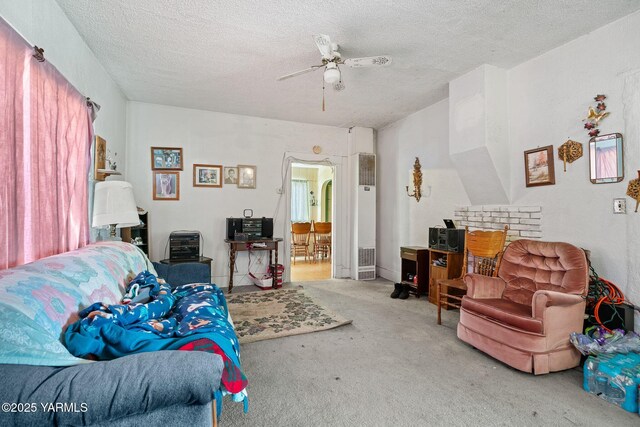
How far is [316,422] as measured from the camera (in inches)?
65.8

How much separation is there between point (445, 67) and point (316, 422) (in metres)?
3.39

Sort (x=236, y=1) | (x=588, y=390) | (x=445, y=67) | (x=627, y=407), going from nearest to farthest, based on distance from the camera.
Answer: (x=627, y=407) → (x=588, y=390) → (x=236, y=1) → (x=445, y=67)

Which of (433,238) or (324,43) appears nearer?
(324,43)

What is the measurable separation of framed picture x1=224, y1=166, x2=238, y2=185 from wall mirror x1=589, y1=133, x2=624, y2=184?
4.29 meters

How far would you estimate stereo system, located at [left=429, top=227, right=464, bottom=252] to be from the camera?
363 cm

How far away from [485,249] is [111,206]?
3.57 m

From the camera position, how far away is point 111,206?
2.53 m

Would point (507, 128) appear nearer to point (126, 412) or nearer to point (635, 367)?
point (635, 367)

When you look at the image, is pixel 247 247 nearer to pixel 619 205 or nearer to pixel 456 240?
pixel 456 240

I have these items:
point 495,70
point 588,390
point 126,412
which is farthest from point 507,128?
point 126,412

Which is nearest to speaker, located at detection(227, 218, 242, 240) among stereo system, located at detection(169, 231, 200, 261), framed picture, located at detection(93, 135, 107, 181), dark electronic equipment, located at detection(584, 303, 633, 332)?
stereo system, located at detection(169, 231, 200, 261)

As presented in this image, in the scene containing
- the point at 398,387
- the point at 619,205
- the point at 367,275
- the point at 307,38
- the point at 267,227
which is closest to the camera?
the point at 398,387

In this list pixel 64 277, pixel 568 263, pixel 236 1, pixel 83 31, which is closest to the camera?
pixel 64 277

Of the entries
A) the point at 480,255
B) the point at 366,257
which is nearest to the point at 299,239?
the point at 366,257
